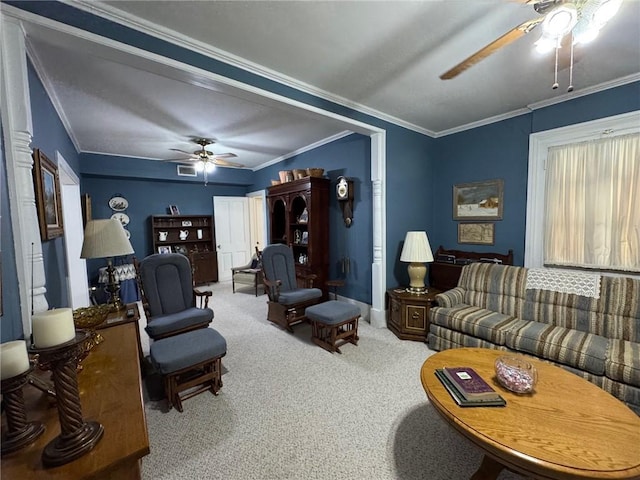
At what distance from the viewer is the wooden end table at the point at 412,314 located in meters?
3.07

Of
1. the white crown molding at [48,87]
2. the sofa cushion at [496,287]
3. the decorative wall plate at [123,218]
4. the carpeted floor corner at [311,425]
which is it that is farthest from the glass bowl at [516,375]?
the decorative wall plate at [123,218]

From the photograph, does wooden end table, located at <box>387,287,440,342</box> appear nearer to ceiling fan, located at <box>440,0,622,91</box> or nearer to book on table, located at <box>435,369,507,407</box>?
book on table, located at <box>435,369,507,407</box>

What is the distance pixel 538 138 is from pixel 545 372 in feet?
8.65

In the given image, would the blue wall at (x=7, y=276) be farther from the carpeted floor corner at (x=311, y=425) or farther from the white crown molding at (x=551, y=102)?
the white crown molding at (x=551, y=102)

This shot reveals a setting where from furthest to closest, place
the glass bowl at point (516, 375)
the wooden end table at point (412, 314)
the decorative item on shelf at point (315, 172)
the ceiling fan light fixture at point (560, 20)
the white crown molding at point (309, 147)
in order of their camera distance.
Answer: the decorative item on shelf at point (315, 172) → the white crown molding at point (309, 147) → the wooden end table at point (412, 314) → the glass bowl at point (516, 375) → the ceiling fan light fixture at point (560, 20)

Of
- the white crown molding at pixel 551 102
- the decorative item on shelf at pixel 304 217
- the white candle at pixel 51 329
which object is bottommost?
the white candle at pixel 51 329

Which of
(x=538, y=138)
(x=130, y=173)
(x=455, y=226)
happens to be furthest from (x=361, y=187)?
(x=130, y=173)

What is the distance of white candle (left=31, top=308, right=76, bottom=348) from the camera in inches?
31.1

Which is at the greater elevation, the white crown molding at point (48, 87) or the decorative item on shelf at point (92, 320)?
the white crown molding at point (48, 87)

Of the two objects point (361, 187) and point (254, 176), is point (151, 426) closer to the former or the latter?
point (361, 187)

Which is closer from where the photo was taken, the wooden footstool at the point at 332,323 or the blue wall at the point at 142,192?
the wooden footstool at the point at 332,323

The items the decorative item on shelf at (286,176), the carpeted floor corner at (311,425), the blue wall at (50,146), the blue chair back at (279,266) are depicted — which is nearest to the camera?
the carpeted floor corner at (311,425)

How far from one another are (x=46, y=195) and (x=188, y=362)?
1.73 m

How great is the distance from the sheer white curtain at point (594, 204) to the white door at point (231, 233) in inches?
229
